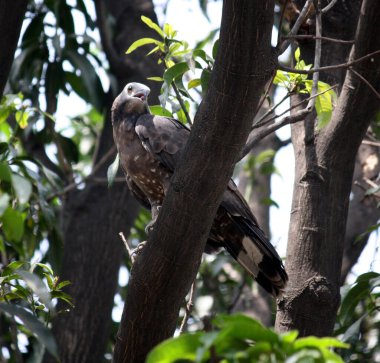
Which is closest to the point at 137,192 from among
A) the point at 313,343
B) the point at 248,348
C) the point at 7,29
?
the point at 7,29

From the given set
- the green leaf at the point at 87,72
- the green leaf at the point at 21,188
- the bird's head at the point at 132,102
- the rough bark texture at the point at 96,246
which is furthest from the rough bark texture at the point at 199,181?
the green leaf at the point at 87,72

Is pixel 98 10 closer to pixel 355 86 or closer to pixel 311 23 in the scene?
pixel 311 23

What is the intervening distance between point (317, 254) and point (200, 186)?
2.71 feet

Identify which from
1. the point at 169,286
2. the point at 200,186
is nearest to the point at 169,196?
the point at 200,186

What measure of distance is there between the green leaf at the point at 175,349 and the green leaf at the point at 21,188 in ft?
2.72

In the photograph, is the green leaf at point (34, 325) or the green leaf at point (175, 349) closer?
the green leaf at point (175, 349)

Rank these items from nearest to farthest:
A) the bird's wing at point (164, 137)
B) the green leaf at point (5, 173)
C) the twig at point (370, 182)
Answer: the green leaf at point (5, 173) → the bird's wing at point (164, 137) → the twig at point (370, 182)

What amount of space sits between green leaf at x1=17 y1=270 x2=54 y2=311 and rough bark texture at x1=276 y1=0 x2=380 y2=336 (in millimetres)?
Result: 1059

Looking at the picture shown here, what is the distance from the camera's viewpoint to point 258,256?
3748 millimetres

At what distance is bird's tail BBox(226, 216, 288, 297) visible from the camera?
3.50 meters

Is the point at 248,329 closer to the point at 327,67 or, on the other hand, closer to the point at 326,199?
the point at 327,67

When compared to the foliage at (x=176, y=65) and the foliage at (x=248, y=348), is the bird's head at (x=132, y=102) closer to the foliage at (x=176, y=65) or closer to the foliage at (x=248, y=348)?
the foliage at (x=176, y=65)

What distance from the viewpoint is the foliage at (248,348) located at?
171 cm

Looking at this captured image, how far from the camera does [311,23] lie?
12.1 feet
